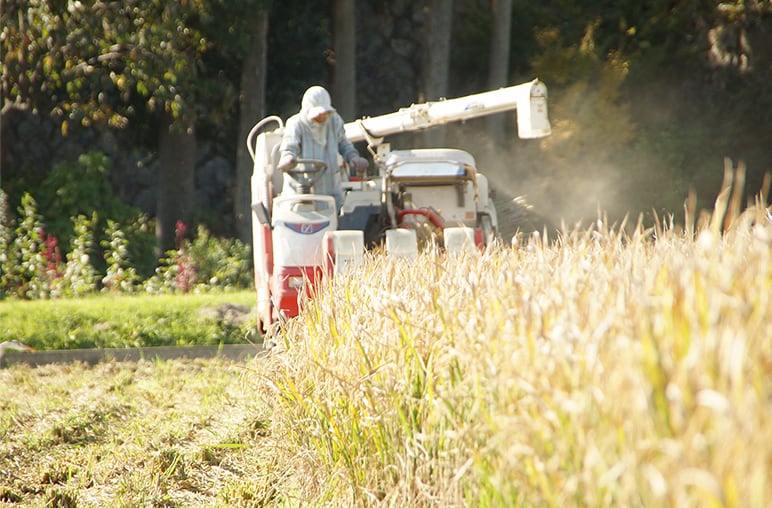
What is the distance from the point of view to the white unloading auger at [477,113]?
8773 millimetres

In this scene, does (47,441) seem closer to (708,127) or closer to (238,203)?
(238,203)

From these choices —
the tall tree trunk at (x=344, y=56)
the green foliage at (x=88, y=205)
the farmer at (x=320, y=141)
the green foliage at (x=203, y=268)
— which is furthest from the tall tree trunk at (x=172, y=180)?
the farmer at (x=320, y=141)

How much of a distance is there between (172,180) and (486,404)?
15.5 m

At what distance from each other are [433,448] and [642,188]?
685 inches

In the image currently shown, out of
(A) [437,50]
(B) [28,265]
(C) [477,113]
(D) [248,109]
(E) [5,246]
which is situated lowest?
(B) [28,265]

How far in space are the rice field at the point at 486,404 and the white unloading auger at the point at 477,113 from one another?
12.2 ft

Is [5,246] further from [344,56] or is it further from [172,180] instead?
[344,56]

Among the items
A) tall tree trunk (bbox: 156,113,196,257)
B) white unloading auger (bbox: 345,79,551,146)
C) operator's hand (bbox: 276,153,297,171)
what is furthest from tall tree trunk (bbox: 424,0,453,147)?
operator's hand (bbox: 276,153,297,171)

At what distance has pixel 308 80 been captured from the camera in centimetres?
2091

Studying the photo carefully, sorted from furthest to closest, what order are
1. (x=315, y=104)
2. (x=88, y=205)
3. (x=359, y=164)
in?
(x=88, y=205) < (x=315, y=104) < (x=359, y=164)

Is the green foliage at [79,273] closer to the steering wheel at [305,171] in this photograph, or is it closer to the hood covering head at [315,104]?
the hood covering head at [315,104]

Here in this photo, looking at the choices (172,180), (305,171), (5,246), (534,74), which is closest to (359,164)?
(305,171)

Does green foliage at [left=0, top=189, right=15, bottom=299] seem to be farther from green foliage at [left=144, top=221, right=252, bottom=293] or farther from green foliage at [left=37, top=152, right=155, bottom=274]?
green foliage at [left=144, top=221, right=252, bottom=293]

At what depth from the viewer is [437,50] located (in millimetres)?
19672
